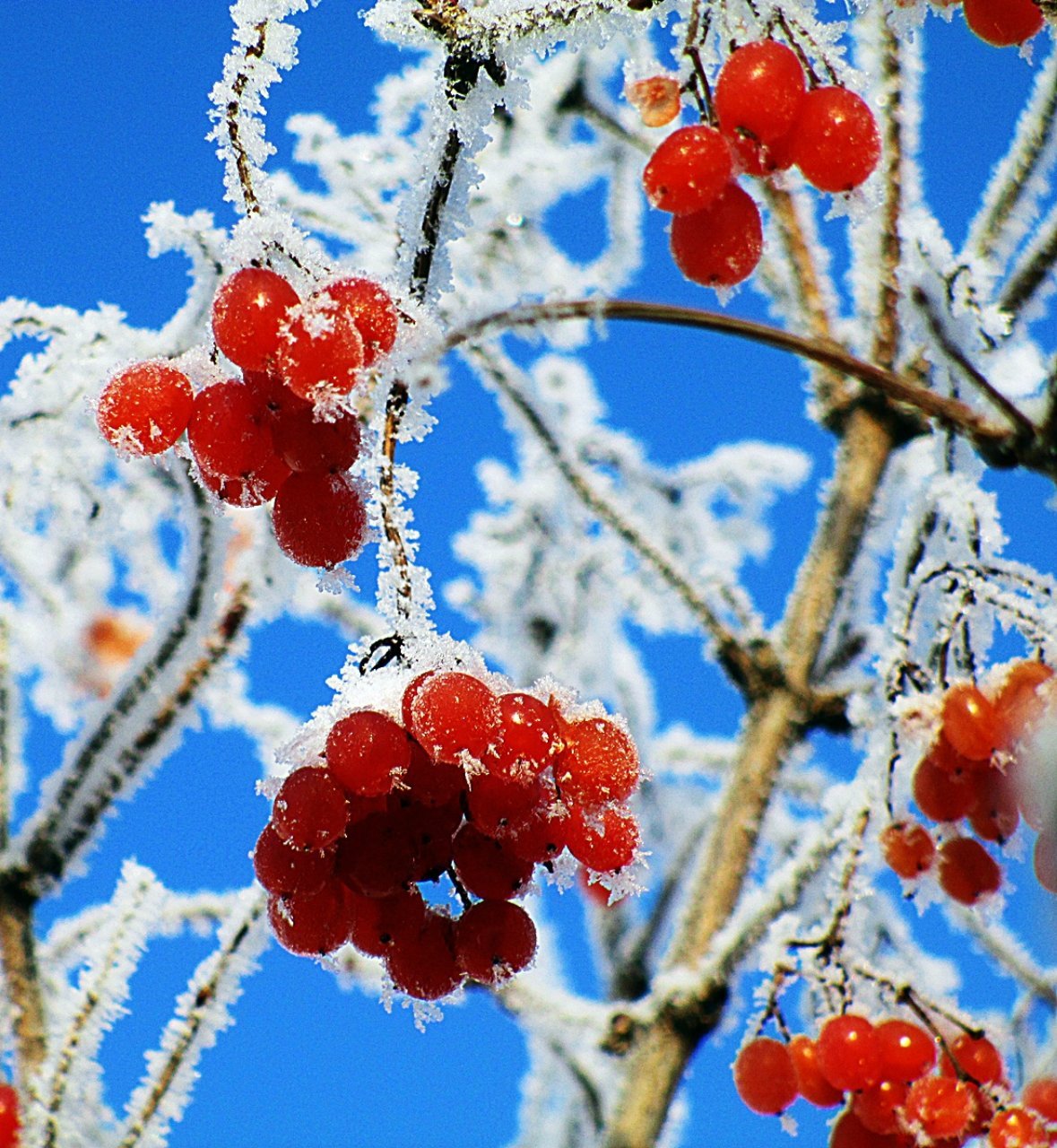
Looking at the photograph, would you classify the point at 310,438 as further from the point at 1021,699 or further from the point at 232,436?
the point at 1021,699

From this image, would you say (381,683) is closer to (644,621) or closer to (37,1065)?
(37,1065)

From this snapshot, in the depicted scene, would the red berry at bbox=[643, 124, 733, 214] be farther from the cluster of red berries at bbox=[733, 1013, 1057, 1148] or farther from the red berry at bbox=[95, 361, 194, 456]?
the cluster of red berries at bbox=[733, 1013, 1057, 1148]

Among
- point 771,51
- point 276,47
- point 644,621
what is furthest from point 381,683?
point 644,621

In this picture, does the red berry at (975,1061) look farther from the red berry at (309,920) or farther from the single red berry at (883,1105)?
the red berry at (309,920)

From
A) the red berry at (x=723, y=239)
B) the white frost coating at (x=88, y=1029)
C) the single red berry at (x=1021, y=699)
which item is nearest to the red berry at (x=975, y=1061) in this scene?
the single red berry at (x=1021, y=699)

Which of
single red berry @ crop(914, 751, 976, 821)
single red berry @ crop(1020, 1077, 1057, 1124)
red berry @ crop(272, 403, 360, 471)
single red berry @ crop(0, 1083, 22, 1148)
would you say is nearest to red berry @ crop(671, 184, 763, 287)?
red berry @ crop(272, 403, 360, 471)

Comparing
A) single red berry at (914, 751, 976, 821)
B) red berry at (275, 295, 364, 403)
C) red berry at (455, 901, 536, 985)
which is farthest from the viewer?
single red berry at (914, 751, 976, 821)
